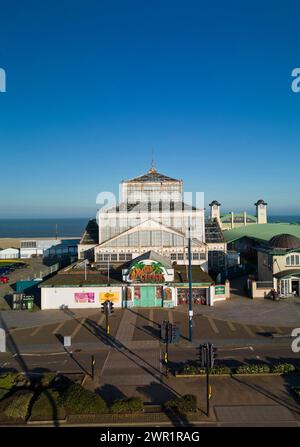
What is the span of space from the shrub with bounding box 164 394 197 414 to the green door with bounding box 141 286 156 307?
67.6ft

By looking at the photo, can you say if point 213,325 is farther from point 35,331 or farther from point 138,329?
point 35,331

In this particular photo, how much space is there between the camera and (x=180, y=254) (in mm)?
49938

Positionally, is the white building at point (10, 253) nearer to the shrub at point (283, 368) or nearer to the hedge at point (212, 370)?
the hedge at point (212, 370)

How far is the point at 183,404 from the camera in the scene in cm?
1678

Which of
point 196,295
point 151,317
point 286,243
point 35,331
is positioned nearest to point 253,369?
point 151,317

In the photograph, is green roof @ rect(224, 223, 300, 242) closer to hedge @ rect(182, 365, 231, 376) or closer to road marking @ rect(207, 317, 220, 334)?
road marking @ rect(207, 317, 220, 334)

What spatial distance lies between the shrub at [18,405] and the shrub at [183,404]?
7.01m

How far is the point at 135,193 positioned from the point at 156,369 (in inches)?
1641

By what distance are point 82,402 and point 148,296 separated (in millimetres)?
21455

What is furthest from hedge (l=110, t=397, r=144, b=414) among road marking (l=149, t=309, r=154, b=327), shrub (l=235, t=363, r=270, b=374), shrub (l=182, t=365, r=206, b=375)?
road marking (l=149, t=309, r=154, b=327)

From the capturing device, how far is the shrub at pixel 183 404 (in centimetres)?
1656

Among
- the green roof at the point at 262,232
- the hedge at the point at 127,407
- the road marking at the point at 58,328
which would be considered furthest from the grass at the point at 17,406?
the green roof at the point at 262,232

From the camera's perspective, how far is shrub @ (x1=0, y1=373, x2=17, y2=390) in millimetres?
19344
